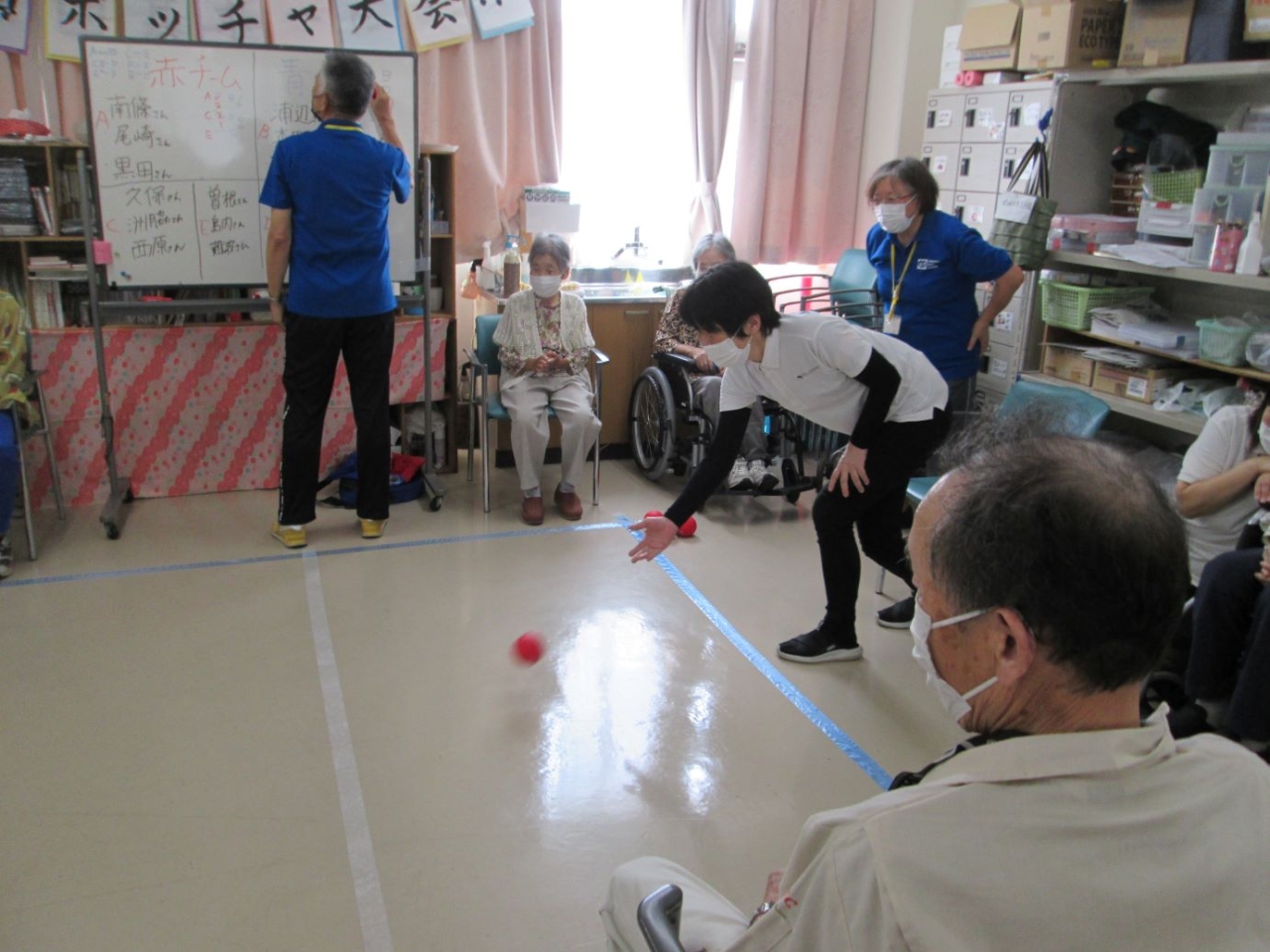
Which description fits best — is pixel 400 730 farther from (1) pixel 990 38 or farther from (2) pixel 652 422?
(1) pixel 990 38

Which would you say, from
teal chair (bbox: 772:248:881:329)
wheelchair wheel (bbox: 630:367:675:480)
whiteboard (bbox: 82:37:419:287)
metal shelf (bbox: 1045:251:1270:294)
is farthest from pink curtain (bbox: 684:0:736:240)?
metal shelf (bbox: 1045:251:1270:294)

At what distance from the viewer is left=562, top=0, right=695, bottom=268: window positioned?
4984 mm

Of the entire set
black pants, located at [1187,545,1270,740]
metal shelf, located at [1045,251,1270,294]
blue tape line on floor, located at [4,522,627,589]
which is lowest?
blue tape line on floor, located at [4,522,627,589]

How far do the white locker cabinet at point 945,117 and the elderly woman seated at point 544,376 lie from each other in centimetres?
176

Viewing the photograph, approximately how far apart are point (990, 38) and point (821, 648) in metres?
2.63

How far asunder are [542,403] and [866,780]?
2269mm

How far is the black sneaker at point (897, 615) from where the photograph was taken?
3.43m

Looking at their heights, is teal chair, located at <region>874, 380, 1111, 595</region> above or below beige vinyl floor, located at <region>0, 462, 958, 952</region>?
above

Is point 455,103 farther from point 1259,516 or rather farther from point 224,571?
point 1259,516

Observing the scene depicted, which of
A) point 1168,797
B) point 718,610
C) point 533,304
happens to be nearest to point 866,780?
point 718,610

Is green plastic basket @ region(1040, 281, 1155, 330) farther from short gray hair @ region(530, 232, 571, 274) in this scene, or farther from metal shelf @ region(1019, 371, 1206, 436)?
short gray hair @ region(530, 232, 571, 274)

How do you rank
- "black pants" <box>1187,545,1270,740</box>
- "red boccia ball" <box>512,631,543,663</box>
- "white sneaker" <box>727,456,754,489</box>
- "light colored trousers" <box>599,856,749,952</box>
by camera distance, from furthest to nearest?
"white sneaker" <box>727,456,754,489</box> → "red boccia ball" <box>512,631,543,663</box> → "black pants" <box>1187,545,1270,740</box> → "light colored trousers" <box>599,856,749,952</box>

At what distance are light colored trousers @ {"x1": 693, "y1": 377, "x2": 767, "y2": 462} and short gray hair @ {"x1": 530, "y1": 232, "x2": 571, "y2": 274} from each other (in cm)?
75

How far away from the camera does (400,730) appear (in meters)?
2.73
